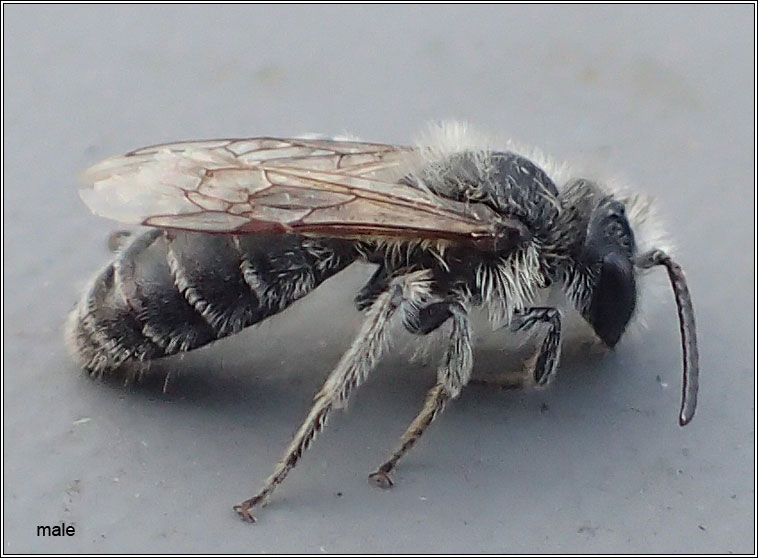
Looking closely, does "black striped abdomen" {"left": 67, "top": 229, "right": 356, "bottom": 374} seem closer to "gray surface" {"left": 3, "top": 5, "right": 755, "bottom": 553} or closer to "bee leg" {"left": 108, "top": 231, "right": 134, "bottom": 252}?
"gray surface" {"left": 3, "top": 5, "right": 755, "bottom": 553}

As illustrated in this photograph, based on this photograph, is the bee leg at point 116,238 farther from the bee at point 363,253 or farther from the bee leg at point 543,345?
the bee leg at point 543,345

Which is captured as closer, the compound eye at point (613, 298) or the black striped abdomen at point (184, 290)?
the black striped abdomen at point (184, 290)

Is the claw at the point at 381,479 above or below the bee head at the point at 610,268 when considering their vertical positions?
below

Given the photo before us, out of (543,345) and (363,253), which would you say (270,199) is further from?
(543,345)

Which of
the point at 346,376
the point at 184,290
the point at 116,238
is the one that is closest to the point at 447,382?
the point at 346,376

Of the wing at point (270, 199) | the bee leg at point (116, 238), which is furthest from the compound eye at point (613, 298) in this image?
the bee leg at point (116, 238)

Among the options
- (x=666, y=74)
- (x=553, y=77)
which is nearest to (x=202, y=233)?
(x=553, y=77)
